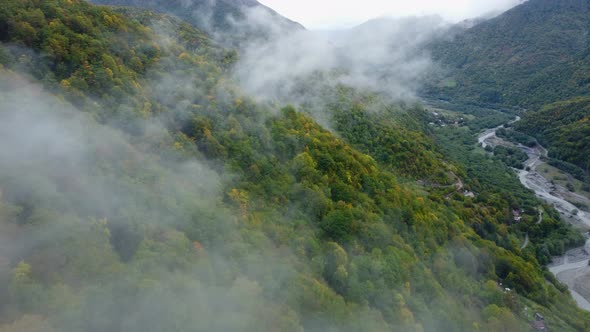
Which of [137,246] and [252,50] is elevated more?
[252,50]

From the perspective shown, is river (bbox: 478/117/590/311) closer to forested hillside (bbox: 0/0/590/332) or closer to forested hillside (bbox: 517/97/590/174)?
forested hillside (bbox: 517/97/590/174)

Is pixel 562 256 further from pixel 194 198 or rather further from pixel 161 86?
pixel 161 86

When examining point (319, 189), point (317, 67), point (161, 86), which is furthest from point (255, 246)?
point (317, 67)

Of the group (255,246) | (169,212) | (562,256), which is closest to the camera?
(169,212)

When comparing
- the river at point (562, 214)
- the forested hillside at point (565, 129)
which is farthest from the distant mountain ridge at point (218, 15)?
the forested hillside at point (565, 129)

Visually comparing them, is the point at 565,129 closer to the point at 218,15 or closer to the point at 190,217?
the point at 218,15

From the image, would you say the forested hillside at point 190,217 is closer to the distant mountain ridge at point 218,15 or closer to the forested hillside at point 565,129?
the distant mountain ridge at point 218,15
